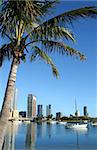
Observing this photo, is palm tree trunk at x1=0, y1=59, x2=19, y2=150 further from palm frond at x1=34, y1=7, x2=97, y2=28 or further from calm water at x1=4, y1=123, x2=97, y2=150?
calm water at x1=4, y1=123, x2=97, y2=150

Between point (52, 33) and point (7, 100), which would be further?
point (52, 33)

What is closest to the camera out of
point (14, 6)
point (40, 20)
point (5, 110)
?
point (5, 110)

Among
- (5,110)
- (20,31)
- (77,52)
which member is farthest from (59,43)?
(5,110)

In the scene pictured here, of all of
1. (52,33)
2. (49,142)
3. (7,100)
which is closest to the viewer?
(7,100)

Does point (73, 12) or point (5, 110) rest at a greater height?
point (73, 12)

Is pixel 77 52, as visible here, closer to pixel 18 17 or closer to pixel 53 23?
pixel 53 23

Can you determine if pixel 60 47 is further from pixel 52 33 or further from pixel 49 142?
pixel 49 142

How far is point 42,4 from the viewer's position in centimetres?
1261

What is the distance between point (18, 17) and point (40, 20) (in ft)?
3.46

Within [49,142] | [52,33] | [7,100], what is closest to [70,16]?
[52,33]

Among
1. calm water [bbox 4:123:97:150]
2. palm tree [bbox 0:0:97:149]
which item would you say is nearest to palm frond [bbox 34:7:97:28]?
palm tree [bbox 0:0:97:149]

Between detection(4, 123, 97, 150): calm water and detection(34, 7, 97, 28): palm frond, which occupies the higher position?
detection(34, 7, 97, 28): palm frond

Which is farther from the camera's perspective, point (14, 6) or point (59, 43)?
point (59, 43)

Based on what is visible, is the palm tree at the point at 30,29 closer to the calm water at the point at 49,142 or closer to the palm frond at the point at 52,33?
the palm frond at the point at 52,33
